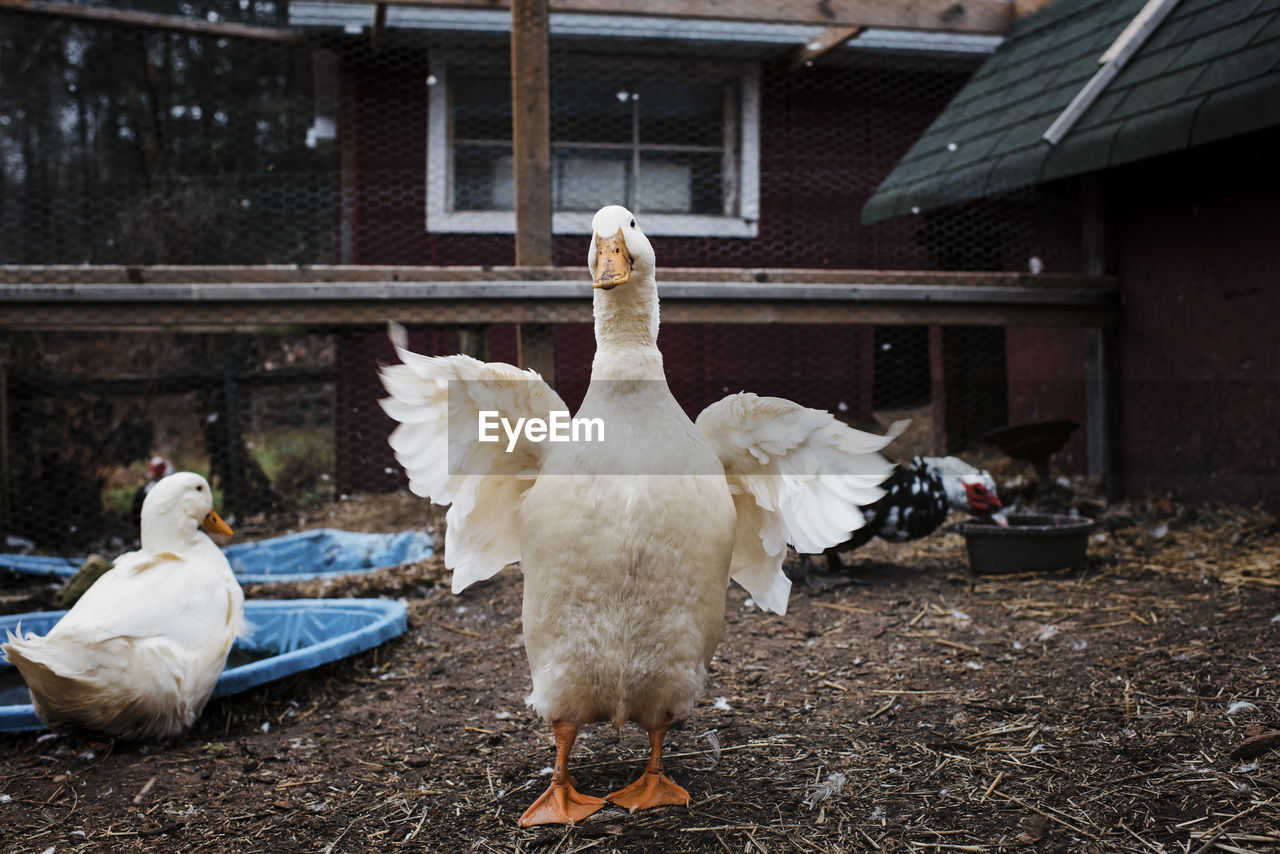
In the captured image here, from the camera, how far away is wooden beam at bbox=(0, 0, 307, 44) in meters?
5.12

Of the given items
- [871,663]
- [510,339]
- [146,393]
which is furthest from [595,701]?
[510,339]

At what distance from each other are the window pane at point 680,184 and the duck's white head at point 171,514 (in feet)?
14.4

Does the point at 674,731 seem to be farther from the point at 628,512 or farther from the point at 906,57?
the point at 906,57

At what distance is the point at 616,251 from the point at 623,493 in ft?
1.69

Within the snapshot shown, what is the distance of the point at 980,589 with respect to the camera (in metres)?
3.46

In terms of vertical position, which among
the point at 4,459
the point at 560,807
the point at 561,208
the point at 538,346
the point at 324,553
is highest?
the point at 561,208

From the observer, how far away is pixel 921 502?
3.70 metres

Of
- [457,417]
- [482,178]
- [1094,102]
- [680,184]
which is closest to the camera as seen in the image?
[457,417]

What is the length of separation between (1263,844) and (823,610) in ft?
5.87

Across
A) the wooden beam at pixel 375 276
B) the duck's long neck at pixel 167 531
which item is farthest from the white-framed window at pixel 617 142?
the duck's long neck at pixel 167 531

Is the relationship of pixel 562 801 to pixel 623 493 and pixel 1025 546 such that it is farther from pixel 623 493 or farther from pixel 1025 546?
pixel 1025 546

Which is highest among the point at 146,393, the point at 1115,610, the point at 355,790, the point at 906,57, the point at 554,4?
the point at 906,57

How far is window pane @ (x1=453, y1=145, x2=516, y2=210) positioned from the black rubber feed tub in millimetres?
4472

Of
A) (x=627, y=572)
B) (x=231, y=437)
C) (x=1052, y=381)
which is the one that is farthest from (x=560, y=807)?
(x=1052, y=381)
